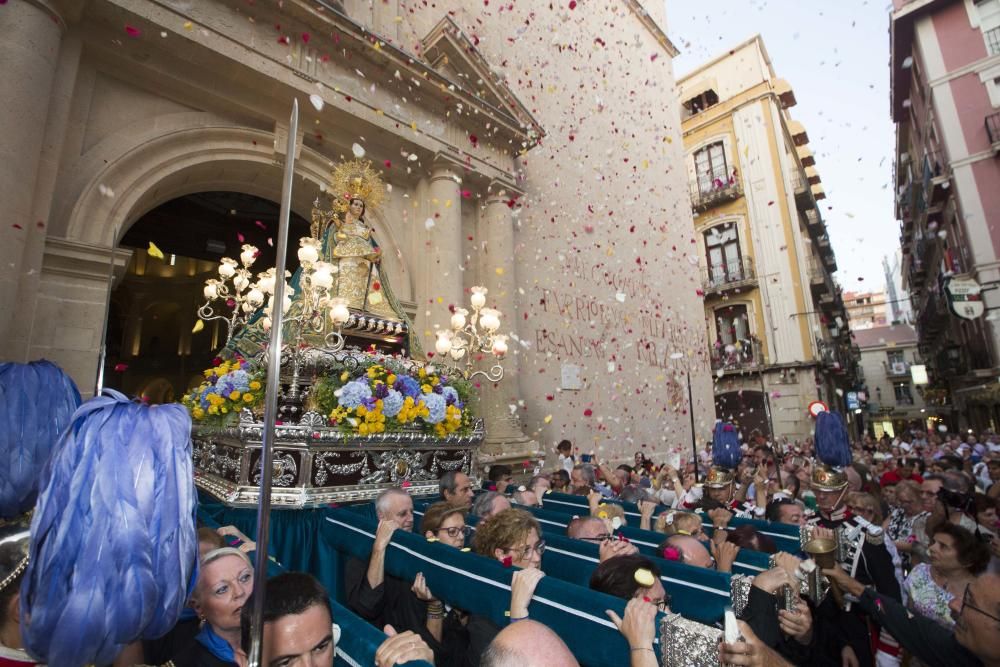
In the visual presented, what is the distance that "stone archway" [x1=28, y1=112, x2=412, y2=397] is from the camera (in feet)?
16.0

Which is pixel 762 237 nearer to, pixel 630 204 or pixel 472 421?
pixel 630 204

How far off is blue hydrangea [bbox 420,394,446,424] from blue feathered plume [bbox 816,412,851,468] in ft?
15.3

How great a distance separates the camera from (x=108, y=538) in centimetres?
96

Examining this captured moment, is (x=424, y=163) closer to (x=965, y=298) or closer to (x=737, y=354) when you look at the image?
(x=965, y=298)

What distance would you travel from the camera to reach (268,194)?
736 centimetres

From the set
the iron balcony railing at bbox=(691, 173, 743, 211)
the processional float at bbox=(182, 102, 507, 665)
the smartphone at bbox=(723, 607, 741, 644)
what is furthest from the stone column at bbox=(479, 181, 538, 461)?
the iron balcony railing at bbox=(691, 173, 743, 211)

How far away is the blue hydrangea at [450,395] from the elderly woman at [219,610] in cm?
273

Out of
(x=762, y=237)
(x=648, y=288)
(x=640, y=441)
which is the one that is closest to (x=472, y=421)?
(x=640, y=441)

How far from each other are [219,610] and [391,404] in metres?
2.24

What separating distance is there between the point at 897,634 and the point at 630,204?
492 inches

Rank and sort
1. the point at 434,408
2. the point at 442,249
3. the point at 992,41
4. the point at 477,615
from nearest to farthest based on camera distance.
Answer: the point at 477,615 → the point at 434,408 → the point at 442,249 → the point at 992,41

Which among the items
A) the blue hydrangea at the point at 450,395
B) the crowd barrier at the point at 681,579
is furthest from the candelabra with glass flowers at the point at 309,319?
the crowd barrier at the point at 681,579

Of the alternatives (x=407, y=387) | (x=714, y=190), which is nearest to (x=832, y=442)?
(x=407, y=387)

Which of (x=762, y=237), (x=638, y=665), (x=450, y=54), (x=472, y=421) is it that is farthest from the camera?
(x=762, y=237)
